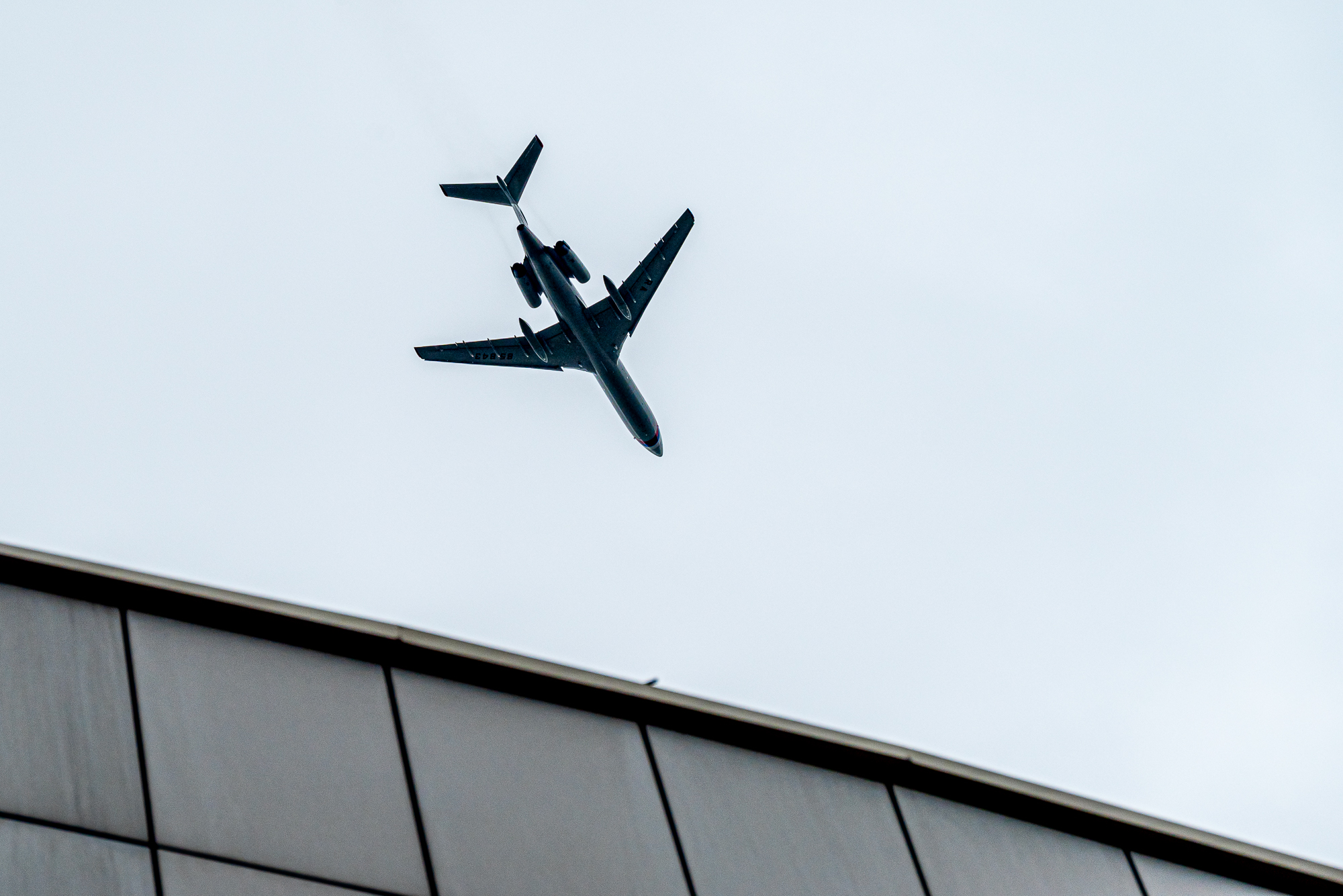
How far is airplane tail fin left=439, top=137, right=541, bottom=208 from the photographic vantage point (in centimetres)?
4059

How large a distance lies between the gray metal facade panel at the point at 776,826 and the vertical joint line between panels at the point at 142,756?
4.39 m

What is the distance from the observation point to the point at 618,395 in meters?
40.9

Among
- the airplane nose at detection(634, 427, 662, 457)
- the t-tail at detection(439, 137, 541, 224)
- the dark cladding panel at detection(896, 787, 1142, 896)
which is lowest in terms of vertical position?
the dark cladding panel at detection(896, 787, 1142, 896)

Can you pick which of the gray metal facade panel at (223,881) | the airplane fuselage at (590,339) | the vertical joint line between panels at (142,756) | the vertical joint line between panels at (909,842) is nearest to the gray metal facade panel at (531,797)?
the gray metal facade panel at (223,881)

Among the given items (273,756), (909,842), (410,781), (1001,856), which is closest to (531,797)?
(410,781)

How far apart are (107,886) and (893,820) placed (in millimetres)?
7086

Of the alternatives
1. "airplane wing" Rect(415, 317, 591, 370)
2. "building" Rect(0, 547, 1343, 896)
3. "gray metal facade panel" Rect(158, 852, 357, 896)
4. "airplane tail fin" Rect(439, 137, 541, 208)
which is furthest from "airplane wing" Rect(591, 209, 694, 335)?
"gray metal facade panel" Rect(158, 852, 357, 896)

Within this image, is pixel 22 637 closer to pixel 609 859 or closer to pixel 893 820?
pixel 609 859

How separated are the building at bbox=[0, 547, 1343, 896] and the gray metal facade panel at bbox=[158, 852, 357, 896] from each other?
0.05 feet

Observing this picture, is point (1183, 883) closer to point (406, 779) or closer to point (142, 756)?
point (406, 779)

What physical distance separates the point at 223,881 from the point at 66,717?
6.70 feet

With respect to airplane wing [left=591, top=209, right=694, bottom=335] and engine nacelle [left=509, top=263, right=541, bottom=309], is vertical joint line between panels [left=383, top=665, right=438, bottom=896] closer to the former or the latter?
engine nacelle [left=509, top=263, right=541, bottom=309]

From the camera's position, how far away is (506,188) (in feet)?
133

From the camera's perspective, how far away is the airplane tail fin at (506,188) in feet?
133
